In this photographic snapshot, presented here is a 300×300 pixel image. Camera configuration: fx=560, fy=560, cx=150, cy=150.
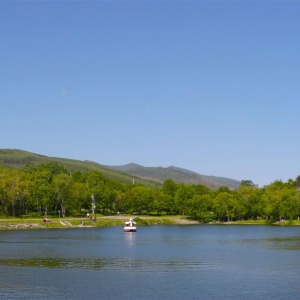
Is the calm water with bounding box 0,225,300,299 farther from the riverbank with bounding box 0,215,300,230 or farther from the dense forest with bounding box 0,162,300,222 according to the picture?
the dense forest with bounding box 0,162,300,222

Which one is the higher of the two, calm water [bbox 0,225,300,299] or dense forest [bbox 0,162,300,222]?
dense forest [bbox 0,162,300,222]

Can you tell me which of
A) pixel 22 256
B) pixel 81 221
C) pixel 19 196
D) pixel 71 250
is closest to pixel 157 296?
pixel 22 256

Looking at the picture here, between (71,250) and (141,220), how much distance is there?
94.2m

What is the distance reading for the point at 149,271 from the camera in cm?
5947

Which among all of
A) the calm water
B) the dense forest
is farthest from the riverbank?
the calm water

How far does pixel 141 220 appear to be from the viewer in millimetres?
176875

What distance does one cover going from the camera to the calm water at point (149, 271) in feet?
156

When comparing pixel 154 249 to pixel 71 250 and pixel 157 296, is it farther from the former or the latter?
pixel 157 296

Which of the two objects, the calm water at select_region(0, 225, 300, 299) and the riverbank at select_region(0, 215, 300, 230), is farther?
the riverbank at select_region(0, 215, 300, 230)

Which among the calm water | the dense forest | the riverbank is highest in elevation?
the dense forest

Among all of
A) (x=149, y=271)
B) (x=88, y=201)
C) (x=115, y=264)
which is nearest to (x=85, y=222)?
(x=88, y=201)

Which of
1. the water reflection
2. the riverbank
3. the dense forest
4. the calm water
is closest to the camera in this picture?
the calm water

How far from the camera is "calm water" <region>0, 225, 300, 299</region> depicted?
47.4 m

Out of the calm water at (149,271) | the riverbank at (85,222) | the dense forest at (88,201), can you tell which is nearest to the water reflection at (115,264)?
the calm water at (149,271)
